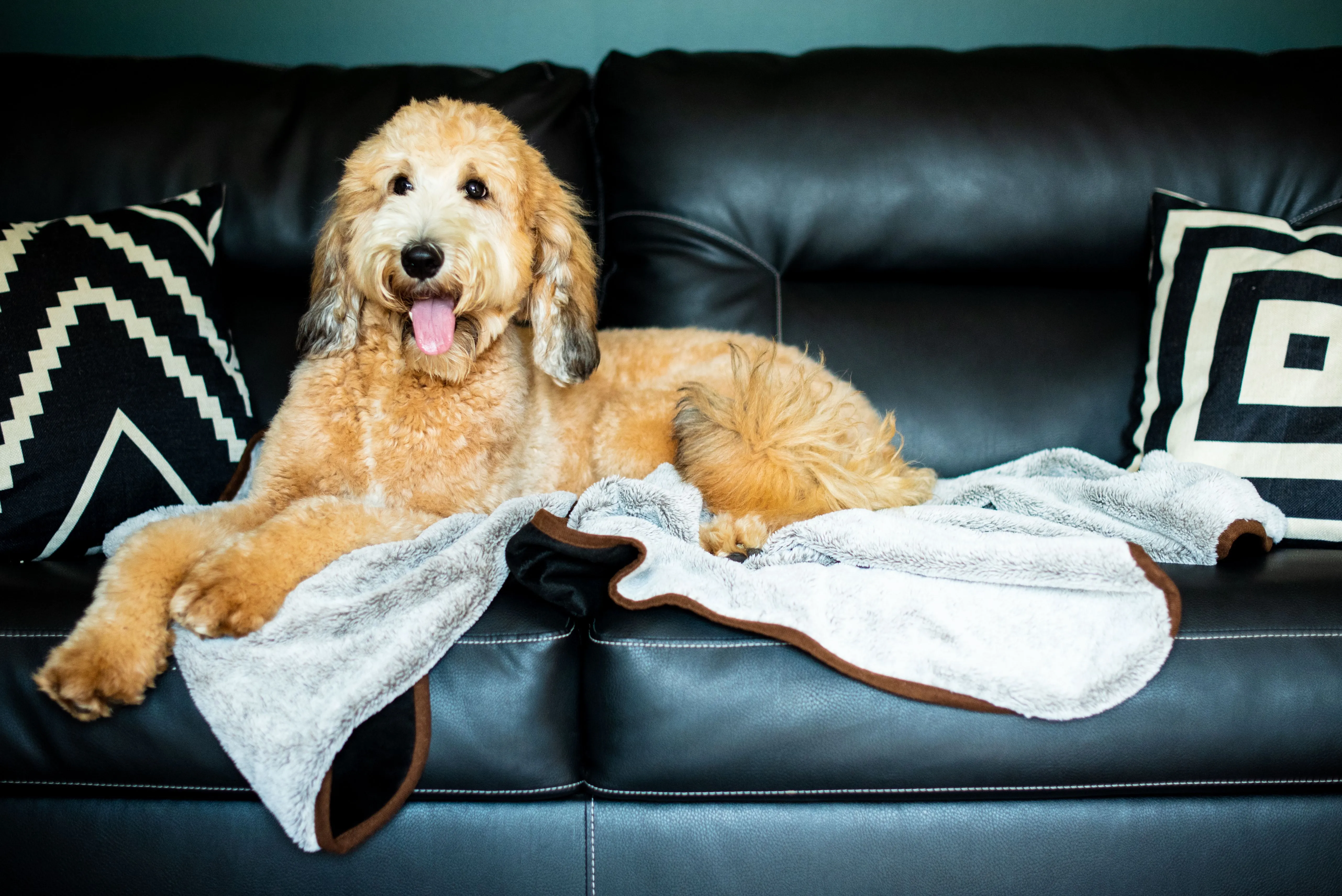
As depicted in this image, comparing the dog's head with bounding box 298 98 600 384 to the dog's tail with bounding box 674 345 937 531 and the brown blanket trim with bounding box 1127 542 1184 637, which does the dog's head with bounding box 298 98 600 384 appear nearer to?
the dog's tail with bounding box 674 345 937 531

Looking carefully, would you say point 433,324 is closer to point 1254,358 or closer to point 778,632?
point 778,632

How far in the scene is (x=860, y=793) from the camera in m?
1.34

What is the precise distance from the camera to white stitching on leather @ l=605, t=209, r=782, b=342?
2.33 m

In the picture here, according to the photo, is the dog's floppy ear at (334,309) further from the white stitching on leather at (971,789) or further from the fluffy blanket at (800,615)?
the white stitching on leather at (971,789)

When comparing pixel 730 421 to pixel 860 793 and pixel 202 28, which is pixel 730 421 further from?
pixel 202 28

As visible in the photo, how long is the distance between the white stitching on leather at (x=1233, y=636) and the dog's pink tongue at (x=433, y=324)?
1.37 metres

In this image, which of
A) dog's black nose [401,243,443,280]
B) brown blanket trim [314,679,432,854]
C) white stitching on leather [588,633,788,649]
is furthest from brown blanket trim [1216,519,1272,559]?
dog's black nose [401,243,443,280]

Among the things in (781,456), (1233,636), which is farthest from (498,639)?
(1233,636)

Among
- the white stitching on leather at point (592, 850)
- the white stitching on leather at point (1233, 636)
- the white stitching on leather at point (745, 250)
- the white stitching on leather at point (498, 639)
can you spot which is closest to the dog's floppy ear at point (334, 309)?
the white stitching on leather at point (498, 639)

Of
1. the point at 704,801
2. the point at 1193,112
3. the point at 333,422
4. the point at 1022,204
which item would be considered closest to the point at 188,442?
the point at 333,422

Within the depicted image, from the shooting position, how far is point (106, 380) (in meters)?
1.66

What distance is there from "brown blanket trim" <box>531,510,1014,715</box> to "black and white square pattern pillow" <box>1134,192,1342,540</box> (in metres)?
0.95

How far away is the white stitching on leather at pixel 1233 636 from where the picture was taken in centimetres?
129

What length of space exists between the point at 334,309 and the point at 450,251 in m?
0.32
